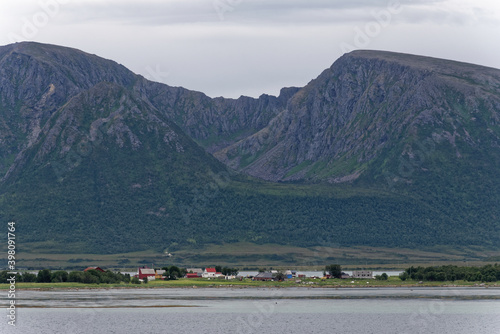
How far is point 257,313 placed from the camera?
504 feet

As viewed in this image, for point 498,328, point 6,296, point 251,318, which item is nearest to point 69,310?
point 251,318

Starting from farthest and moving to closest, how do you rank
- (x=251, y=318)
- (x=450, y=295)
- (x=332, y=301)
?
(x=450, y=295), (x=332, y=301), (x=251, y=318)

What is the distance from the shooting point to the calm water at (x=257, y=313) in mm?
132500

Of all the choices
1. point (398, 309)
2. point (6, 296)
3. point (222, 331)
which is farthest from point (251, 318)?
point (6, 296)

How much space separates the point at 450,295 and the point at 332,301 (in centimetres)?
2907

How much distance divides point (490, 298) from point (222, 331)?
73.0 meters

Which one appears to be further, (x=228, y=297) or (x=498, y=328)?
(x=228, y=297)

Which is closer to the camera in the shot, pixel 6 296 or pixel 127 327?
pixel 127 327

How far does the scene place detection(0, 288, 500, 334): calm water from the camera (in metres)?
132

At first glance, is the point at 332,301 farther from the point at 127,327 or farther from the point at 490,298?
the point at 127,327

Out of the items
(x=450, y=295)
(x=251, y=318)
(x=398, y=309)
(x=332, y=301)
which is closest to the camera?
(x=251, y=318)

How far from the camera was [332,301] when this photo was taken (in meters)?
180

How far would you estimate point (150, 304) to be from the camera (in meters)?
170

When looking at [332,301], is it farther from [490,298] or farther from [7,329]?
[7,329]
